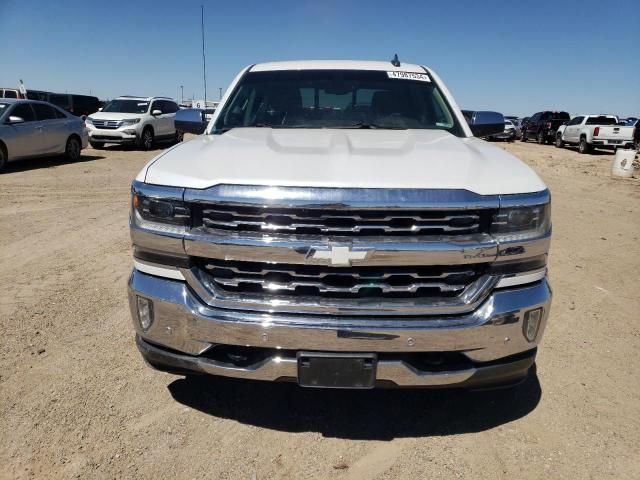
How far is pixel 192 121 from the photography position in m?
4.05

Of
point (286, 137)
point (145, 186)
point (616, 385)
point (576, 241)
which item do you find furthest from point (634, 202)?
point (145, 186)

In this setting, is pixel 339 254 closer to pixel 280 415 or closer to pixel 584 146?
pixel 280 415

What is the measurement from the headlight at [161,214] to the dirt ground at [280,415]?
3.65 feet

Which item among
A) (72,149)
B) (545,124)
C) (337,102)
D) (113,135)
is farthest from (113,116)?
(545,124)

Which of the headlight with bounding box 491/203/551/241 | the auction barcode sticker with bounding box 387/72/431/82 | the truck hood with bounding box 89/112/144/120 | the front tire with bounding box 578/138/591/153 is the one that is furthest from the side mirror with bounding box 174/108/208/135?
the front tire with bounding box 578/138/591/153

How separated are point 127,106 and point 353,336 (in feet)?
60.0

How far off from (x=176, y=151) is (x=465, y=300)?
5.77 feet

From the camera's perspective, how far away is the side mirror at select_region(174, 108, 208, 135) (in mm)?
4031

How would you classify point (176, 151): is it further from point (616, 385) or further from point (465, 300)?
point (616, 385)

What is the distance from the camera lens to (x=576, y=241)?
669cm

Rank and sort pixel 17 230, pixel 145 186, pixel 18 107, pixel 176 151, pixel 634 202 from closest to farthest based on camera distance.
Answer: pixel 145 186 < pixel 176 151 < pixel 17 230 < pixel 634 202 < pixel 18 107

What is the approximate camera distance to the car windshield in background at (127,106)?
18.0 meters

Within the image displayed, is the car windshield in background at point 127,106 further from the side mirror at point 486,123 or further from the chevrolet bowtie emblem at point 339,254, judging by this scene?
the chevrolet bowtie emblem at point 339,254

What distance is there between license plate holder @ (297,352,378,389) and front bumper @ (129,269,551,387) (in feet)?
0.10
